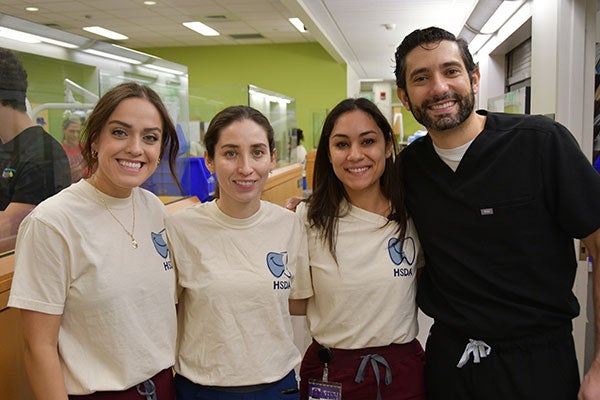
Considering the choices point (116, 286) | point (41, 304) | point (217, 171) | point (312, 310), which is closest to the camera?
point (41, 304)

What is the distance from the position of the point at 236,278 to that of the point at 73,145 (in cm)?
126

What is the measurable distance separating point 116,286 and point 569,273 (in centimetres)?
137

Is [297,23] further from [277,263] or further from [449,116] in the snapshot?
[277,263]

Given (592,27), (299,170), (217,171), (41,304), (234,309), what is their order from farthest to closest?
1. (299,170)
2. (592,27)
3. (217,171)
4. (234,309)
5. (41,304)

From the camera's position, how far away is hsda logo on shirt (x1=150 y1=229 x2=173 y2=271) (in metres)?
1.56

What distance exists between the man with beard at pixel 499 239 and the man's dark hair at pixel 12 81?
1.41m

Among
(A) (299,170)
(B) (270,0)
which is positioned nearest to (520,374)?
(A) (299,170)

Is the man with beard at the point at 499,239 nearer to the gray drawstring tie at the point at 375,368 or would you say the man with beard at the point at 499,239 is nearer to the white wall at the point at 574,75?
the gray drawstring tie at the point at 375,368

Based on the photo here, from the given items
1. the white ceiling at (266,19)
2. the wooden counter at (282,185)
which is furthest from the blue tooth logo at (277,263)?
the white ceiling at (266,19)

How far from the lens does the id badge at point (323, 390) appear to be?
67.2 inches

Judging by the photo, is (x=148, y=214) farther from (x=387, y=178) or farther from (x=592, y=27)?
(x=592, y=27)

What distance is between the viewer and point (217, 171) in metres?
1.70

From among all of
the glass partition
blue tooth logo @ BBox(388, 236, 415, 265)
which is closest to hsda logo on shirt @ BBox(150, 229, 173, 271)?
blue tooth logo @ BBox(388, 236, 415, 265)

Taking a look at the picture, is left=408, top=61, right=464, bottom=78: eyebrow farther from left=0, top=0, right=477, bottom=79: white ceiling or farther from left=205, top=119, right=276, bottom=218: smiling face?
left=0, top=0, right=477, bottom=79: white ceiling
